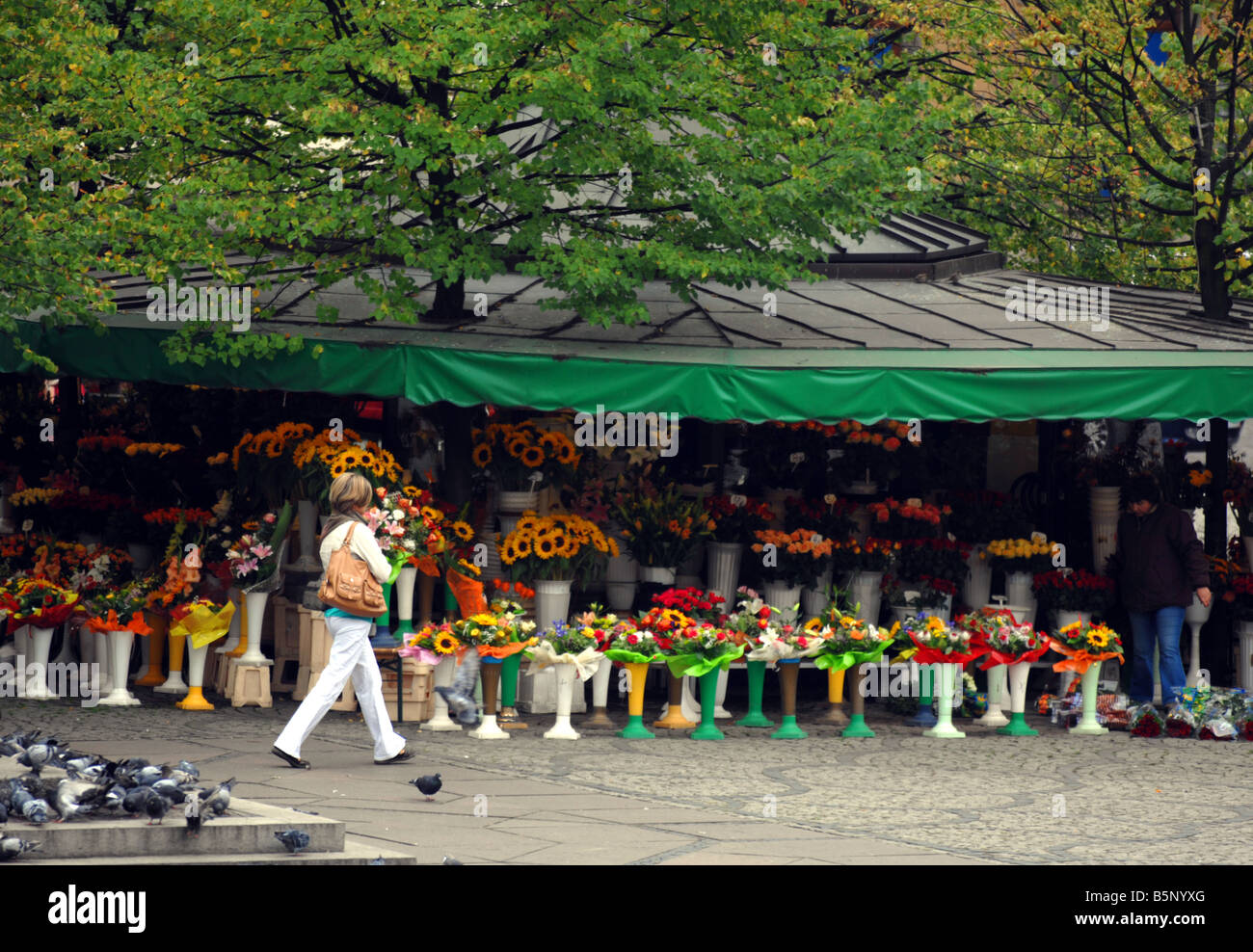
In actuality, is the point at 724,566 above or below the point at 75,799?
above

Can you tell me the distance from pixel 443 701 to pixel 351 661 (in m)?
1.98

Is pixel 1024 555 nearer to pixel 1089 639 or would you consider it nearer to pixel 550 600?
pixel 1089 639

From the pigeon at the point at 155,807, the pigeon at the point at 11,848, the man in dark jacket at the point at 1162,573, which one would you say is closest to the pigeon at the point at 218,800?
the pigeon at the point at 155,807

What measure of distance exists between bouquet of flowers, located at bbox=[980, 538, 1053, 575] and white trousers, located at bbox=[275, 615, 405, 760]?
5561 mm

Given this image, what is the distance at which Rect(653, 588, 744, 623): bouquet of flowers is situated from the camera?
11.9m

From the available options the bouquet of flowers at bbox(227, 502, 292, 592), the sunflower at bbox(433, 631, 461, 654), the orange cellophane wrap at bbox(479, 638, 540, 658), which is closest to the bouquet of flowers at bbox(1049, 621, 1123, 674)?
the orange cellophane wrap at bbox(479, 638, 540, 658)

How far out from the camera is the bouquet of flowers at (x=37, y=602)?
12.4 m

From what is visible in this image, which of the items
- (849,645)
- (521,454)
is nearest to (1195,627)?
(849,645)

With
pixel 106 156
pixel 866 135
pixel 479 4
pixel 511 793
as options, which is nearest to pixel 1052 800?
pixel 511 793

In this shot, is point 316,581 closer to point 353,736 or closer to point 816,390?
point 353,736

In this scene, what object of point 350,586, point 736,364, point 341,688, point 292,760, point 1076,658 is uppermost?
point 736,364

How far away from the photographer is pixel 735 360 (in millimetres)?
11984

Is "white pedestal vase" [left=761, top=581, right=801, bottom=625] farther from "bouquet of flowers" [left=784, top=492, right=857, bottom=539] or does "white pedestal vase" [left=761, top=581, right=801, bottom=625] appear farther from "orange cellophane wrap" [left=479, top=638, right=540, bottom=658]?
"orange cellophane wrap" [left=479, top=638, right=540, bottom=658]

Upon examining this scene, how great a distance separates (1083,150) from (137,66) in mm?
9800
